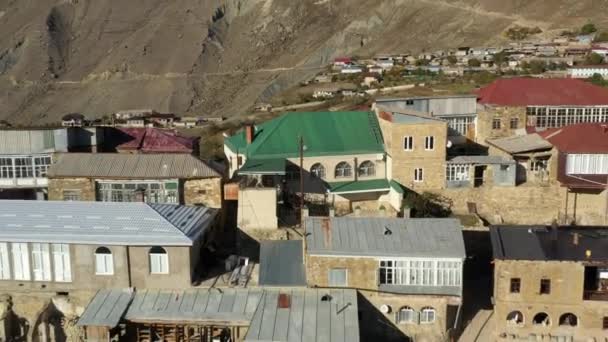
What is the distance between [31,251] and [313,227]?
9.25 meters

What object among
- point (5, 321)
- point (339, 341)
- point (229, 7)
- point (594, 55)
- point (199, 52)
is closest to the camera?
point (339, 341)

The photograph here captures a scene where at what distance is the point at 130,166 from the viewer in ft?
90.5

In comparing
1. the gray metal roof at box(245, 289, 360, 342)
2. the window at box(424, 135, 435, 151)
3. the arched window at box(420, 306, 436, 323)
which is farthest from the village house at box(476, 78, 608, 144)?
the gray metal roof at box(245, 289, 360, 342)

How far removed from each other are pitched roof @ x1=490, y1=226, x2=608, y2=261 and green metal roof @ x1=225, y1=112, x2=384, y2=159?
9914mm

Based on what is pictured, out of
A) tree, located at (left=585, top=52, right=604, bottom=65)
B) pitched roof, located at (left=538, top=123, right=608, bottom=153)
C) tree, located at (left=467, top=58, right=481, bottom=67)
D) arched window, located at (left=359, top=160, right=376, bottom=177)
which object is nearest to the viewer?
pitched roof, located at (left=538, top=123, right=608, bottom=153)

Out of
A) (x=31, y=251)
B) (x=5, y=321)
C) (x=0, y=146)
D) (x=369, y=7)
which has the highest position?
(x=369, y=7)

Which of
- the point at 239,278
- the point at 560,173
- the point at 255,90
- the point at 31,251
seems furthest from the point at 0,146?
the point at 255,90

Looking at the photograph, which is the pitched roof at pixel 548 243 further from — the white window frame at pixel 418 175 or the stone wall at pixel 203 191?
the stone wall at pixel 203 191

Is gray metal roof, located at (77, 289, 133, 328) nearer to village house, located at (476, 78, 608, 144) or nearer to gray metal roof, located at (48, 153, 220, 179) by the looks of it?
gray metal roof, located at (48, 153, 220, 179)

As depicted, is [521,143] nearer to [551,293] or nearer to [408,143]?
[408,143]

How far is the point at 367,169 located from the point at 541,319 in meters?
12.4

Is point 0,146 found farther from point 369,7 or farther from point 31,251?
point 369,7

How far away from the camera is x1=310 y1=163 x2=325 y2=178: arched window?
100 feet

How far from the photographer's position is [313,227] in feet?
71.1
